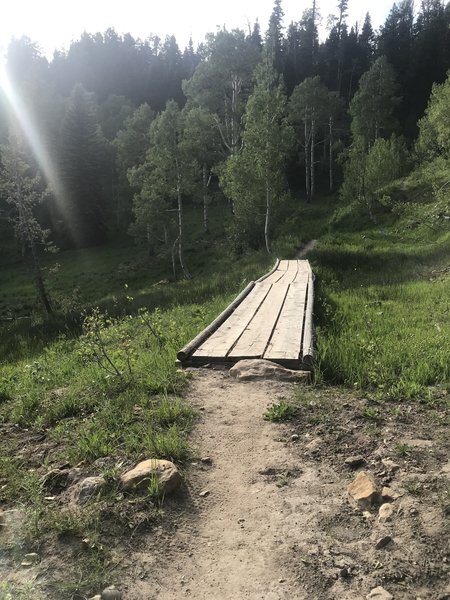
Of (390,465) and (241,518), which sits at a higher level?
(390,465)

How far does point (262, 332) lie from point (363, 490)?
161 inches

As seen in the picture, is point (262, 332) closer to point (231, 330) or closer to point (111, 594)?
point (231, 330)

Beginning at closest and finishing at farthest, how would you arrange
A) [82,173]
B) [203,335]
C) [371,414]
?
[371,414]
[203,335]
[82,173]

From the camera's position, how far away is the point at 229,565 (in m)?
2.91

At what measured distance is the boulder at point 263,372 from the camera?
5.73m

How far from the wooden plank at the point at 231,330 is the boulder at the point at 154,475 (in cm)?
269

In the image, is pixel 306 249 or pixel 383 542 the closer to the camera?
pixel 383 542

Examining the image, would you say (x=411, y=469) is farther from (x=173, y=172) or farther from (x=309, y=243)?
(x=173, y=172)

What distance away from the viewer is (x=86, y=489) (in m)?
3.58

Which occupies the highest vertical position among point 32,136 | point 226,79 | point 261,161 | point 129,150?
point 226,79

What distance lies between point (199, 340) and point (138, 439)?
2742mm

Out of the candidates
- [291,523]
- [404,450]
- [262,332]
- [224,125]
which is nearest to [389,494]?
[404,450]

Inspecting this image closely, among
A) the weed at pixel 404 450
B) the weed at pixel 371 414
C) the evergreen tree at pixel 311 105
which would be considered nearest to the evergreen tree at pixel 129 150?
the evergreen tree at pixel 311 105

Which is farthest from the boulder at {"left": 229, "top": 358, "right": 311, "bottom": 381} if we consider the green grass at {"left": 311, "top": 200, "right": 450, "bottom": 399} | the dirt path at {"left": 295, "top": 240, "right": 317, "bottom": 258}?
the dirt path at {"left": 295, "top": 240, "right": 317, "bottom": 258}
